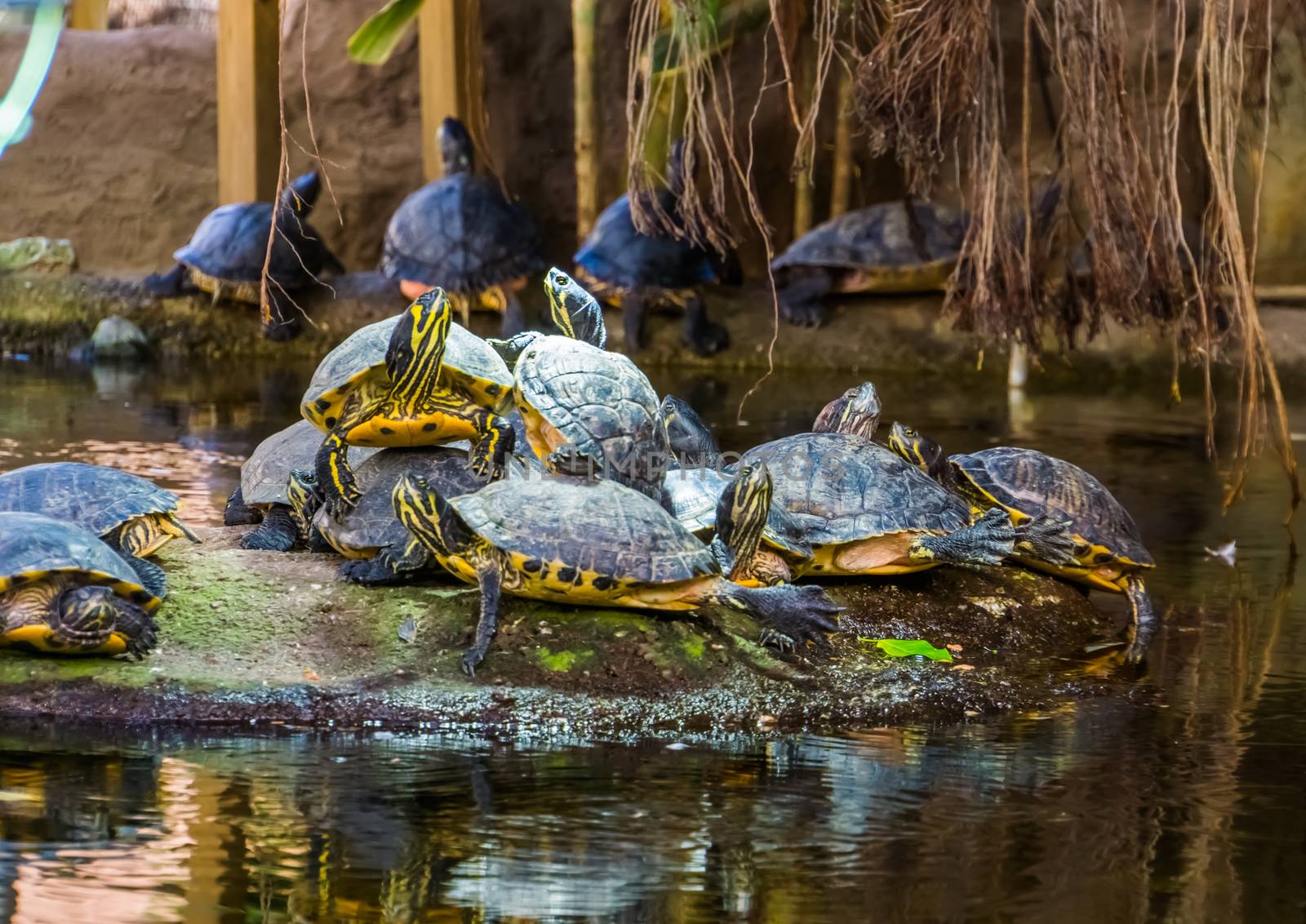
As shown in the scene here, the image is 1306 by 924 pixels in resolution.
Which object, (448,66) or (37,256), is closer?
(448,66)

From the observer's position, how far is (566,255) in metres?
13.7

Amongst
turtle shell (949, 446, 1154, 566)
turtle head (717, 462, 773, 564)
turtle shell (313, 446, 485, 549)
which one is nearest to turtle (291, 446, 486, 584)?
→ turtle shell (313, 446, 485, 549)

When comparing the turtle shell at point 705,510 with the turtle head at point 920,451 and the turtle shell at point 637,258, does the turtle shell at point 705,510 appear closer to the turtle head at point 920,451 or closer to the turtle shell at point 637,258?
the turtle head at point 920,451

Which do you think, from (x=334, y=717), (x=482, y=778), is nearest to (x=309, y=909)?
(x=482, y=778)

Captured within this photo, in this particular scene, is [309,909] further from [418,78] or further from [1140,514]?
[418,78]

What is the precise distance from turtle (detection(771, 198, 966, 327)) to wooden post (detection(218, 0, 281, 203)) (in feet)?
12.8

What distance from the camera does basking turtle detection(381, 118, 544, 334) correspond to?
11641 mm

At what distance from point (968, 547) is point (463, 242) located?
7.47 m

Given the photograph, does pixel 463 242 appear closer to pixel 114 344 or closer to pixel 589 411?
pixel 114 344

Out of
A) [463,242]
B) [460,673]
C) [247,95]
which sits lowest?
[460,673]

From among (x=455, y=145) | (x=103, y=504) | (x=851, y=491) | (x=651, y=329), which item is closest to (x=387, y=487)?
(x=103, y=504)

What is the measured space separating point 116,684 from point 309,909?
1.30 m

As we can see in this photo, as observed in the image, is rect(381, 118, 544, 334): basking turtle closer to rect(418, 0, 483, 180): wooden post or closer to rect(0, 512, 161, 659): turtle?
rect(418, 0, 483, 180): wooden post

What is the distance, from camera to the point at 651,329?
461 inches
